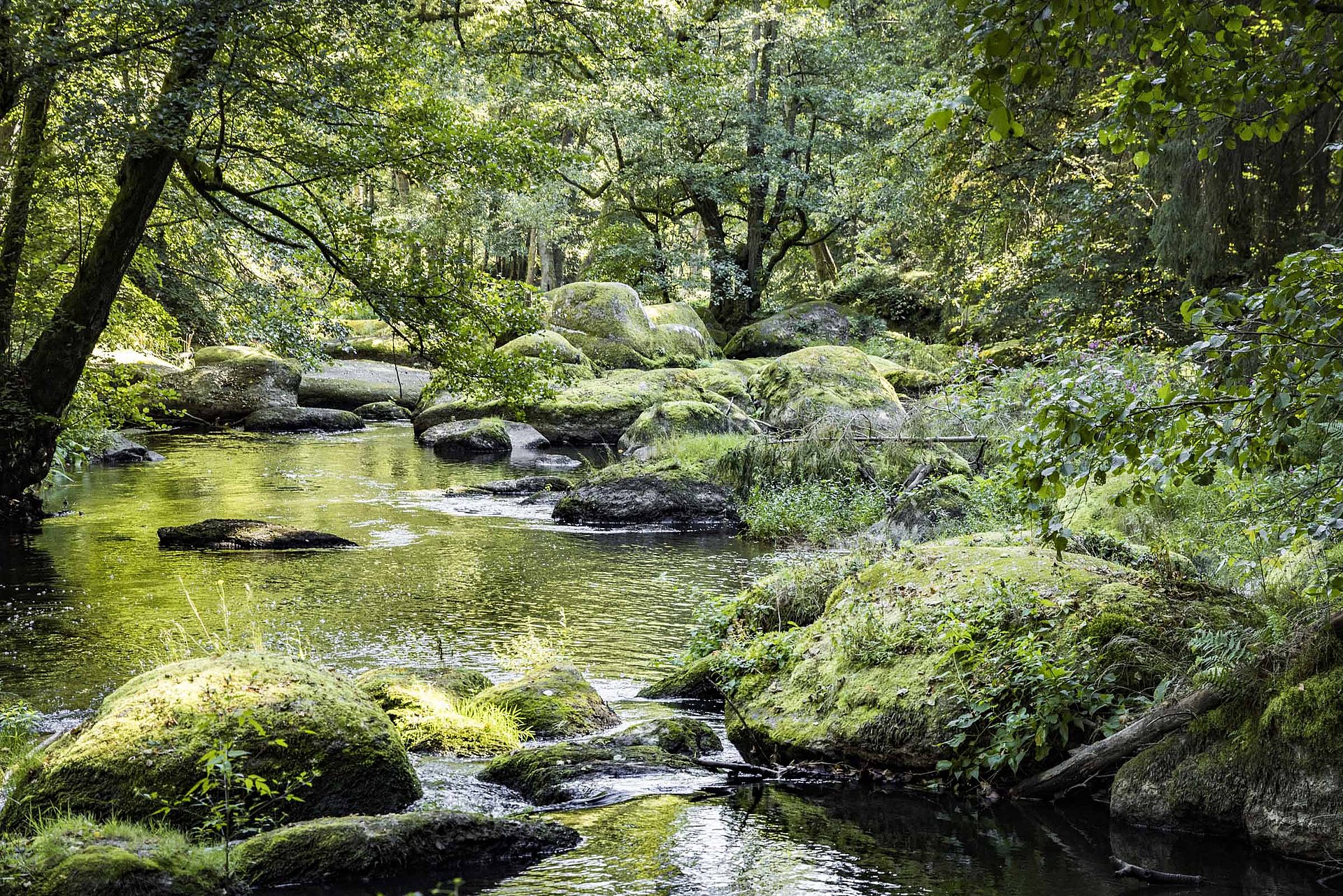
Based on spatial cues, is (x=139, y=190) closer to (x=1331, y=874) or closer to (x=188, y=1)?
(x=188, y=1)

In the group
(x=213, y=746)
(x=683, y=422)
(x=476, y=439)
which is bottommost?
(x=213, y=746)

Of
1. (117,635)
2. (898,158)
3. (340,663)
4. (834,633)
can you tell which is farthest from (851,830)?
(898,158)

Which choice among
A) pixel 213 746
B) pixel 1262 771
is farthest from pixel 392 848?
pixel 1262 771

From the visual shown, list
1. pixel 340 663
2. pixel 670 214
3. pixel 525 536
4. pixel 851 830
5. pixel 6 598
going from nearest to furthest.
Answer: pixel 851 830 < pixel 340 663 < pixel 6 598 < pixel 525 536 < pixel 670 214

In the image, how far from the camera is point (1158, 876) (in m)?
4.86

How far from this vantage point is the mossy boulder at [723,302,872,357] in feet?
95.5

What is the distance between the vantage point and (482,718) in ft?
23.5

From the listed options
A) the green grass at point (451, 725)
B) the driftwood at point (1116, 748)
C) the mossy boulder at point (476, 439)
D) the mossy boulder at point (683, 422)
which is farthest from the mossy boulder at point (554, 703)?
the mossy boulder at point (476, 439)

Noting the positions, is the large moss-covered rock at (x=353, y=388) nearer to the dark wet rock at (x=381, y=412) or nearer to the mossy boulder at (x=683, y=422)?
the dark wet rock at (x=381, y=412)

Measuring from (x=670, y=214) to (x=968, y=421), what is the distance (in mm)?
19566

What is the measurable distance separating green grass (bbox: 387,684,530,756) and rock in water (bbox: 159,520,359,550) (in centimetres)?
661

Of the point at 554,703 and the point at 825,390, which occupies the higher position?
the point at 825,390

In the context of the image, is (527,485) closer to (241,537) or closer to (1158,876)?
(241,537)

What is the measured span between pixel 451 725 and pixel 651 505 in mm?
8994
